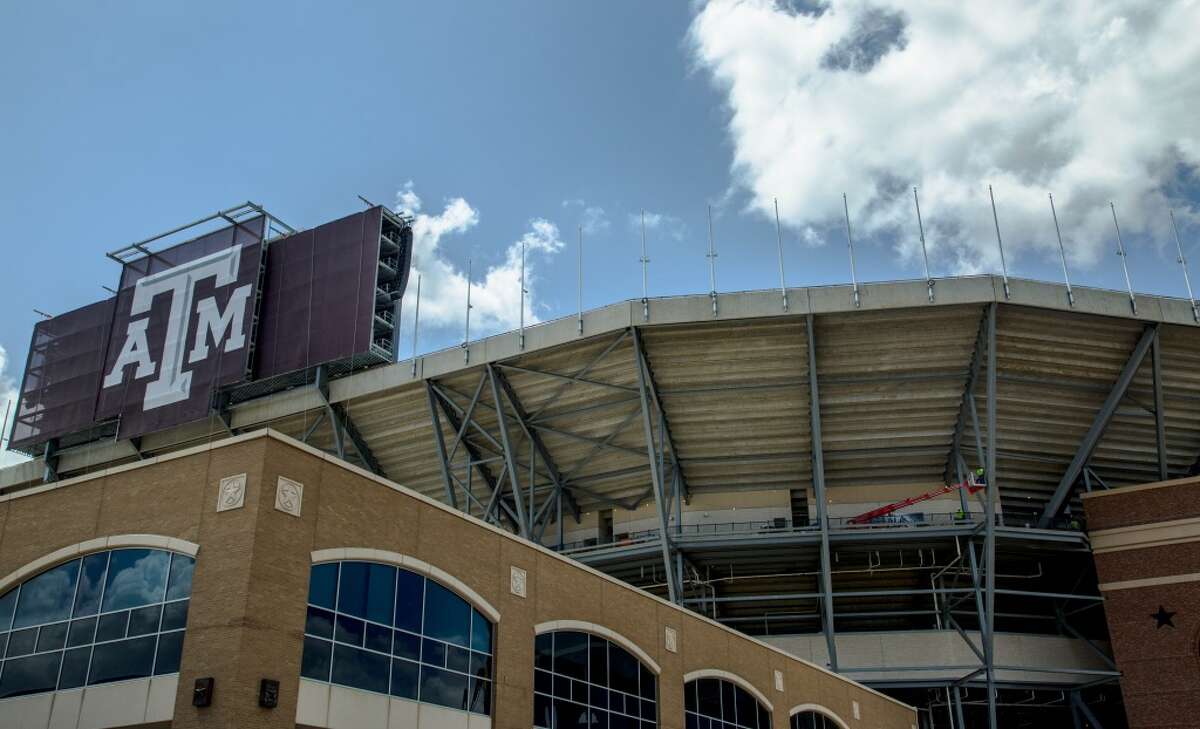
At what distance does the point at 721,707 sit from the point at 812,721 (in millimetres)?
6492

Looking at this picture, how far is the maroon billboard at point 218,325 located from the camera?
155ft

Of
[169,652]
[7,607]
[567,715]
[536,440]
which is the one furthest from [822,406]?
[7,607]

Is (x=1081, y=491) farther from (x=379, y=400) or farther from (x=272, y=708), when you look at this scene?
(x=272, y=708)

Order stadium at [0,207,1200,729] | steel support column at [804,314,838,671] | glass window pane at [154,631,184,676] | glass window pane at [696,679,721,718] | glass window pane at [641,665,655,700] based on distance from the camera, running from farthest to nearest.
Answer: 1. steel support column at [804,314,838,671]
2. stadium at [0,207,1200,729]
3. glass window pane at [696,679,721,718]
4. glass window pane at [641,665,655,700]
5. glass window pane at [154,631,184,676]

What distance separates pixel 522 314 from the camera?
45.9 meters

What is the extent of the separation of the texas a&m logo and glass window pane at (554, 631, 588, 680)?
2876 cm

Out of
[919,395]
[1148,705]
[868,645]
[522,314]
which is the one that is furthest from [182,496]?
[1148,705]

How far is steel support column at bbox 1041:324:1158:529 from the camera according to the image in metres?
43.1

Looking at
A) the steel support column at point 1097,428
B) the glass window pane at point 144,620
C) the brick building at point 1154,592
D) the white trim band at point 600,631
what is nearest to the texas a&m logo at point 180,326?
the white trim band at point 600,631

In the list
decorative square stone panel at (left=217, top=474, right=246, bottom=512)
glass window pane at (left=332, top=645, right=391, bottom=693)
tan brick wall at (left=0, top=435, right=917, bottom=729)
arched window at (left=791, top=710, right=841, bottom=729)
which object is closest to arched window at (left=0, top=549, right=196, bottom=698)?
tan brick wall at (left=0, top=435, right=917, bottom=729)

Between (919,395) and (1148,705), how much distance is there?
16.4 meters

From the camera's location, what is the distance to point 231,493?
59.5ft

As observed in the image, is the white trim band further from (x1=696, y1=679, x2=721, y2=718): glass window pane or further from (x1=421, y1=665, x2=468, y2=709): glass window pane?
(x1=421, y1=665, x2=468, y2=709): glass window pane

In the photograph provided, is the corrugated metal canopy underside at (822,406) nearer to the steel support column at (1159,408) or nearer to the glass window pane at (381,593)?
the steel support column at (1159,408)
